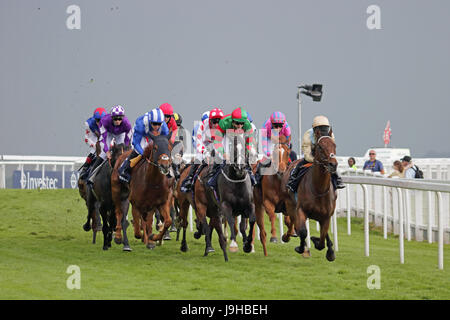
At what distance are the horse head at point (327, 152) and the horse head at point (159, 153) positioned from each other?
1.92 metres

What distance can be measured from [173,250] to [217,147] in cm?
175

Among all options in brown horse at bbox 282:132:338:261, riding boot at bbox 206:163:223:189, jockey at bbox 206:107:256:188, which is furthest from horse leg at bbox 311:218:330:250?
riding boot at bbox 206:163:223:189

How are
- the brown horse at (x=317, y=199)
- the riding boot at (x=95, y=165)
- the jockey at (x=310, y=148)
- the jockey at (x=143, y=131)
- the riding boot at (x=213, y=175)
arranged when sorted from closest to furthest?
the jockey at (x=310, y=148), the brown horse at (x=317, y=199), the riding boot at (x=213, y=175), the jockey at (x=143, y=131), the riding boot at (x=95, y=165)

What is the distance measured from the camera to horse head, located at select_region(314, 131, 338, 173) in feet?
26.4

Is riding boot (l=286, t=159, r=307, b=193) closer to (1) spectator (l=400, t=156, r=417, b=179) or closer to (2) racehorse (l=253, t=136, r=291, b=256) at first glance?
(2) racehorse (l=253, t=136, r=291, b=256)

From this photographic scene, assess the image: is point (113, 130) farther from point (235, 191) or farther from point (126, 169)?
point (235, 191)

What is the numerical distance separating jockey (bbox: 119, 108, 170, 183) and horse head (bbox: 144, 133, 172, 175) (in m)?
0.14

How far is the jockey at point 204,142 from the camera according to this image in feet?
34.3

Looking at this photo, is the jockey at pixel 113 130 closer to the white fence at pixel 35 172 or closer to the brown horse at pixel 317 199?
the brown horse at pixel 317 199

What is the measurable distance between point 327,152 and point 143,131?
116 inches

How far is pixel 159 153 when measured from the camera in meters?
9.59

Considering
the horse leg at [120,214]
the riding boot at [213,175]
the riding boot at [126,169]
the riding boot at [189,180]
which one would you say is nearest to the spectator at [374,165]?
the riding boot at [189,180]
